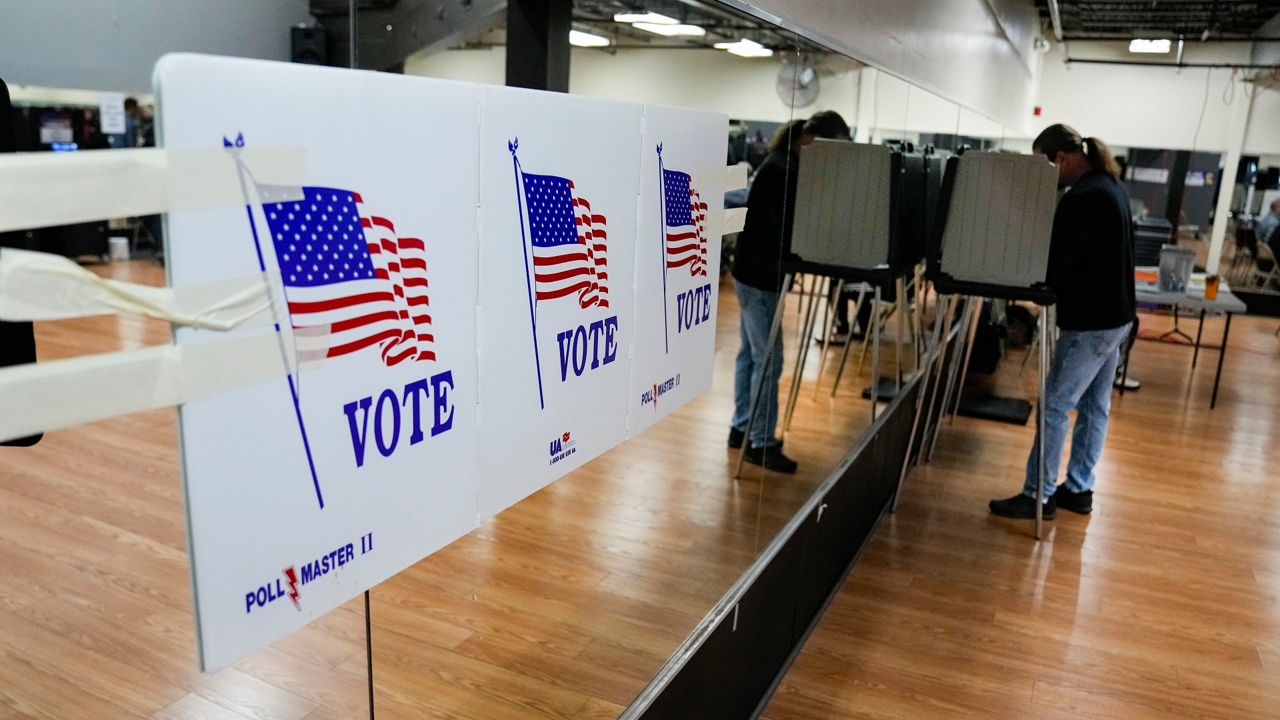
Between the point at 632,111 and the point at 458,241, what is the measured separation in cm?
62

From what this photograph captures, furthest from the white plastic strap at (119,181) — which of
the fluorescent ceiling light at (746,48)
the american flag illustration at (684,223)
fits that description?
the fluorescent ceiling light at (746,48)

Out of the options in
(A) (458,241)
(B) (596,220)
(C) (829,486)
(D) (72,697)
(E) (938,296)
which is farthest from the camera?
(E) (938,296)

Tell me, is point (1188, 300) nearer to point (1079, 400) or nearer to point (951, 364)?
point (951, 364)

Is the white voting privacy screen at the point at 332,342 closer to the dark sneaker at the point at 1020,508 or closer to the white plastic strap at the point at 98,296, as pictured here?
the white plastic strap at the point at 98,296

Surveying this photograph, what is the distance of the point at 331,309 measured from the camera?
1.06m

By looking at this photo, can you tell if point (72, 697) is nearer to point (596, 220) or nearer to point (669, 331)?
point (596, 220)

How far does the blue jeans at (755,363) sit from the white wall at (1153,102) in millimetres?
11207

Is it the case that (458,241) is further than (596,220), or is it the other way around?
(596,220)

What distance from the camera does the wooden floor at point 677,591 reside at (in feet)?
3.09

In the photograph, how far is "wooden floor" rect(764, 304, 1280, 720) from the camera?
298 centimetres

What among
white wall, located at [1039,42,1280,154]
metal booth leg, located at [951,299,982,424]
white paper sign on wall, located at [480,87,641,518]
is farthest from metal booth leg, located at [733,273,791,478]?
white wall, located at [1039,42,1280,154]

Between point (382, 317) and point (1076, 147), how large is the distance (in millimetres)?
3885

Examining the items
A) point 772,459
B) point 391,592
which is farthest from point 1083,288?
point 391,592

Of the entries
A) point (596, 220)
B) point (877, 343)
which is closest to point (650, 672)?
point (596, 220)
